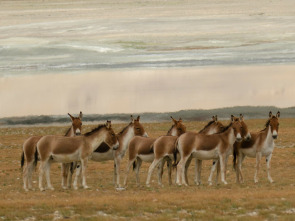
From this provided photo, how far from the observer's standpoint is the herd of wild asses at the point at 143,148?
2100cm

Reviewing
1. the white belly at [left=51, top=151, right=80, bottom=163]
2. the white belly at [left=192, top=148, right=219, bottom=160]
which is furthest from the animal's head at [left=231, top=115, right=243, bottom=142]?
the white belly at [left=51, top=151, right=80, bottom=163]

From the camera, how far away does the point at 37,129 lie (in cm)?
4184

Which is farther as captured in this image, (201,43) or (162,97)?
(201,43)

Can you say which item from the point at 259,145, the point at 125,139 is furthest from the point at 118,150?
the point at 259,145

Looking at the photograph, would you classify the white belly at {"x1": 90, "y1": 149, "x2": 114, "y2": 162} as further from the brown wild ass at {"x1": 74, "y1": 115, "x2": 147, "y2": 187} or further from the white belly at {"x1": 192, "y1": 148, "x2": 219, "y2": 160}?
the white belly at {"x1": 192, "y1": 148, "x2": 219, "y2": 160}

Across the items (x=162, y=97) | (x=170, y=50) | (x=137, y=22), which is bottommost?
(x=162, y=97)

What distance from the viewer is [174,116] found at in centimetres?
4550

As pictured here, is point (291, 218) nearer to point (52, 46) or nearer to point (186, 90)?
point (186, 90)

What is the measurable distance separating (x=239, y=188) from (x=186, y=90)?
34.9 metres

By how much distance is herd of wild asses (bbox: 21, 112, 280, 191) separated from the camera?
2100cm

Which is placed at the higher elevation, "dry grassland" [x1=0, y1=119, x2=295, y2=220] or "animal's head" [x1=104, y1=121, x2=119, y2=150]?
"animal's head" [x1=104, y1=121, x2=119, y2=150]

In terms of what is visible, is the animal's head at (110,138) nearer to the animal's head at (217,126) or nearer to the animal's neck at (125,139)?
the animal's neck at (125,139)

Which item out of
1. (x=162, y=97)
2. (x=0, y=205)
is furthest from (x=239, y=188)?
(x=162, y=97)

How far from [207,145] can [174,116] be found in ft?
77.7
